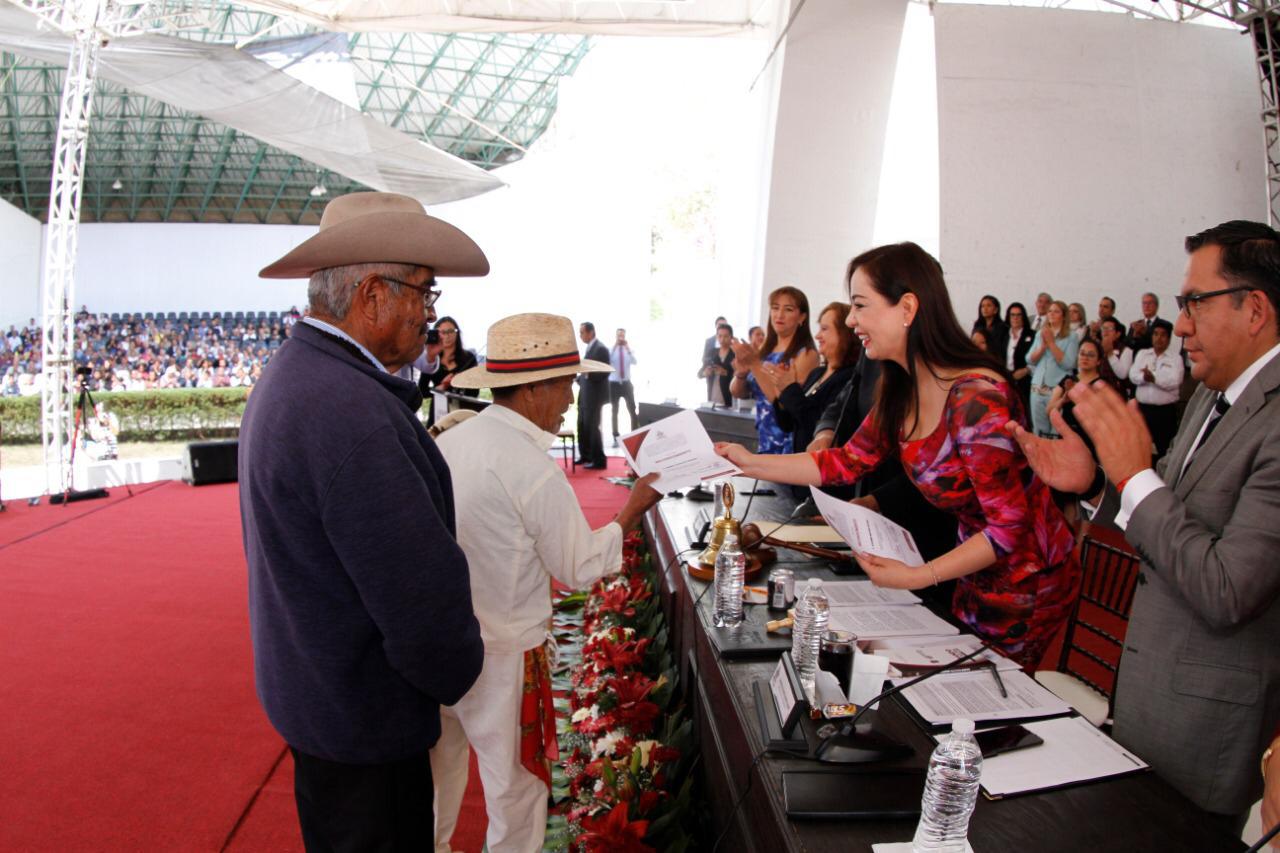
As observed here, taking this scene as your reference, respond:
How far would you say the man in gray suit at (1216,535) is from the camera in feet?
3.57

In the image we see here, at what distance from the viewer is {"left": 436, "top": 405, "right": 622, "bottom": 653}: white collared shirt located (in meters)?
1.57

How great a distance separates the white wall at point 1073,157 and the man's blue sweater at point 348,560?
7369mm

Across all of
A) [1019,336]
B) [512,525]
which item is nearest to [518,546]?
[512,525]

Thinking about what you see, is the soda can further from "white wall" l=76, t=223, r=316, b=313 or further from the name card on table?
"white wall" l=76, t=223, r=316, b=313

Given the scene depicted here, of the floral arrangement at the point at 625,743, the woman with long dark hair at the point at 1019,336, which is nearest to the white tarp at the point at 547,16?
the woman with long dark hair at the point at 1019,336

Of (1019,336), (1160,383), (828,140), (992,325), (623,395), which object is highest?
(828,140)

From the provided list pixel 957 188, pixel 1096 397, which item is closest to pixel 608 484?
pixel 957 188

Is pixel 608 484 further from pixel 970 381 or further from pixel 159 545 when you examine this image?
pixel 970 381

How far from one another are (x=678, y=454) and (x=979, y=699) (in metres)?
0.82

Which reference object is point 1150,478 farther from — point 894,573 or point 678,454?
point 678,454

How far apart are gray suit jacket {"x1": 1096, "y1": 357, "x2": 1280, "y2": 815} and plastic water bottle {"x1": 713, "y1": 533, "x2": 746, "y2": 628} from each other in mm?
727

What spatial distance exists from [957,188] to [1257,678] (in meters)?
7.16

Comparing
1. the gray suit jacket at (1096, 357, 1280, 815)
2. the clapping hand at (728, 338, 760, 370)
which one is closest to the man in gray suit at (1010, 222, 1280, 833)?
the gray suit jacket at (1096, 357, 1280, 815)

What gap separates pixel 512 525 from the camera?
1594mm
